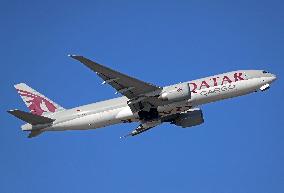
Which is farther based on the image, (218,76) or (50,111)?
(50,111)

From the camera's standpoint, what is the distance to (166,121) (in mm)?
62219

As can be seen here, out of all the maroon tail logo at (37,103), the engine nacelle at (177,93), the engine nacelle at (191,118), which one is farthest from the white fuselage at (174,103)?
the engine nacelle at (191,118)

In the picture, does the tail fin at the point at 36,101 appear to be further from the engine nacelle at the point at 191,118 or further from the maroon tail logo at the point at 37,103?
the engine nacelle at the point at 191,118

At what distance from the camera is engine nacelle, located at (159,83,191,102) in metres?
54.5

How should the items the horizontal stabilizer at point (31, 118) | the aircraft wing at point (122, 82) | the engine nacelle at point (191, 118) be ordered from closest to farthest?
the aircraft wing at point (122, 82) → the horizontal stabilizer at point (31, 118) → the engine nacelle at point (191, 118)

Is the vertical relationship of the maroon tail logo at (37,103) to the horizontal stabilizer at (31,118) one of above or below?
above

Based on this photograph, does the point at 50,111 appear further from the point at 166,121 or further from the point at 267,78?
the point at 267,78

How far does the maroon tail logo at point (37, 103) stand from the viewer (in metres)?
61.2

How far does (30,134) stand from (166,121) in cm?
1495

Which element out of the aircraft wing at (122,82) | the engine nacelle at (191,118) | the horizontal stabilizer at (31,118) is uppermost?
the aircraft wing at (122,82)

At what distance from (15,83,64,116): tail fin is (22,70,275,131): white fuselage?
5.51 ft

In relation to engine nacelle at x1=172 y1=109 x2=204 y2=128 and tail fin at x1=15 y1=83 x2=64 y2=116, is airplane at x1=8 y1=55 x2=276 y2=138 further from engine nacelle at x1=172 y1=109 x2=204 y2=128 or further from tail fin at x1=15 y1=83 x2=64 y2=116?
engine nacelle at x1=172 y1=109 x2=204 y2=128

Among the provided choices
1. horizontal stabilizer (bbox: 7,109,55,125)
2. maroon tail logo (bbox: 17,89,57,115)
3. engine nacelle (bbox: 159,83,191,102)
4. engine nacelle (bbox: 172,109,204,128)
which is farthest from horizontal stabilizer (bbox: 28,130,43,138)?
engine nacelle (bbox: 172,109,204,128)

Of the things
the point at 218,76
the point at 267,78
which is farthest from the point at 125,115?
the point at 267,78
